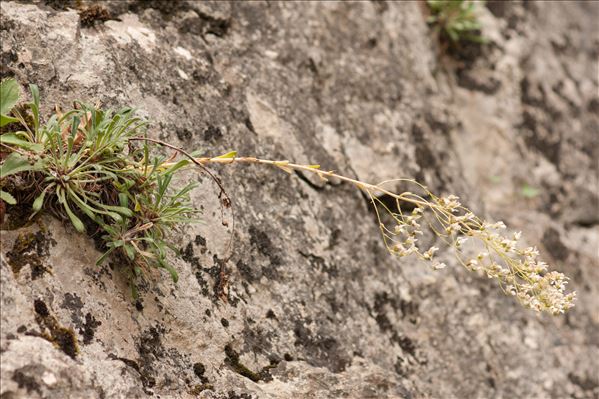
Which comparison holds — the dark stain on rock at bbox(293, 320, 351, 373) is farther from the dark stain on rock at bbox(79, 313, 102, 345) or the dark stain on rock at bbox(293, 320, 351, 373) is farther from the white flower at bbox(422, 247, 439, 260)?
the dark stain on rock at bbox(79, 313, 102, 345)

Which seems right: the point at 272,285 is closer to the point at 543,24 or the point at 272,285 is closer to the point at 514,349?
the point at 514,349

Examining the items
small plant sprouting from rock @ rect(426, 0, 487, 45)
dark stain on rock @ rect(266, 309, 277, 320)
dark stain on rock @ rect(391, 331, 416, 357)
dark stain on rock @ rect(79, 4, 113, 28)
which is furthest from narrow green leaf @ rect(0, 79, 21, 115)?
small plant sprouting from rock @ rect(426, 0, 487, 45)

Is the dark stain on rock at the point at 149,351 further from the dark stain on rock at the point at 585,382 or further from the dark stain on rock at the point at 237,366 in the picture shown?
the dark stain on rock at the point at 585,382

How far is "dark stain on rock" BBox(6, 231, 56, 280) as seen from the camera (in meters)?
2.55

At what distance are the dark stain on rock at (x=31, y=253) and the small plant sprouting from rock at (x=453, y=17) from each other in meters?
3.95

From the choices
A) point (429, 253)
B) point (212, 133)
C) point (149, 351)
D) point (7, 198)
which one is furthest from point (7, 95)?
point (429, 253)

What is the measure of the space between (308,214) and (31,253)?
1.66 metres

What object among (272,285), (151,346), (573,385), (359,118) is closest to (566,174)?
(573,385)

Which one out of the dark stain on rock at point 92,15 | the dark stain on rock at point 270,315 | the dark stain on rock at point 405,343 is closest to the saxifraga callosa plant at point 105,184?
the dark stain on rock at point 270,315

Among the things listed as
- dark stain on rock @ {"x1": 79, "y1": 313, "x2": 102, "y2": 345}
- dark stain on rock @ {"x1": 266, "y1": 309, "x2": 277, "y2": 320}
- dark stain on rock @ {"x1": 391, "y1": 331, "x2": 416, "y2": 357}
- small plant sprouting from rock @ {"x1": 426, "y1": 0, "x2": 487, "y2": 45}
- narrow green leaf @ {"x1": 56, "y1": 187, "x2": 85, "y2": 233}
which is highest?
small plant sprouting from rock @ {"x1": 426, "y1": 0, "x2": 487, "y2": 45}

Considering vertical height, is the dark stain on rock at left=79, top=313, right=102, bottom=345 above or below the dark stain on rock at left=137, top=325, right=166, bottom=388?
above

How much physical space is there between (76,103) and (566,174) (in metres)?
4.34

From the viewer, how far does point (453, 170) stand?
16.6 feet

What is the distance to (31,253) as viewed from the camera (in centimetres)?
260
